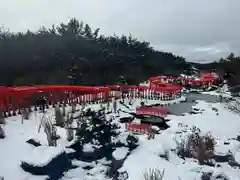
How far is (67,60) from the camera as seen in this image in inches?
821

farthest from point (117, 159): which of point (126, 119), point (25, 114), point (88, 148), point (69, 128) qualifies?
point (25, 114)

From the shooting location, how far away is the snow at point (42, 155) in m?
5.75

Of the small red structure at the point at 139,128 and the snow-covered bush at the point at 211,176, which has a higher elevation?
the small red structure at the point at 139,128

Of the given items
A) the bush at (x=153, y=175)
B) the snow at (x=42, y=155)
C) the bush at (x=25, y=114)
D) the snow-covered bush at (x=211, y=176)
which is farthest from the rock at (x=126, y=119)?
the snow-covered bush at (x=211, y=176)

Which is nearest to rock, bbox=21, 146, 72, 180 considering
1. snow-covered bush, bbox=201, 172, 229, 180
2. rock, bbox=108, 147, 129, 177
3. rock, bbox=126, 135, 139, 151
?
rock, bbox=108, 147, 129, 177

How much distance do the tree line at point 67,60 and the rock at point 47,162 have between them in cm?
983

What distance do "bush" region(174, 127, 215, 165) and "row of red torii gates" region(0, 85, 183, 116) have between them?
14.9ft

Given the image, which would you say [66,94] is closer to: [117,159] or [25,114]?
[25,114]

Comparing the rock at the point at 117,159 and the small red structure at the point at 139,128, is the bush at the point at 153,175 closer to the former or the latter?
the rock at the point at 117,159

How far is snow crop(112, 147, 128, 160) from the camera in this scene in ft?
21.4

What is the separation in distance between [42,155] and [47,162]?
0.23 metres

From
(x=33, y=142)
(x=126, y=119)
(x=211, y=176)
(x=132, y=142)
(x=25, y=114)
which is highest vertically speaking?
(x=25, y=114)

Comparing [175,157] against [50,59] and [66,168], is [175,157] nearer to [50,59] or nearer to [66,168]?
[66,168]

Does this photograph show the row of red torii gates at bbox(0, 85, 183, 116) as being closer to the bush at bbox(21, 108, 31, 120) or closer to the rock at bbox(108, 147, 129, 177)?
the bush at bbox(21, 108, 31, 120)
